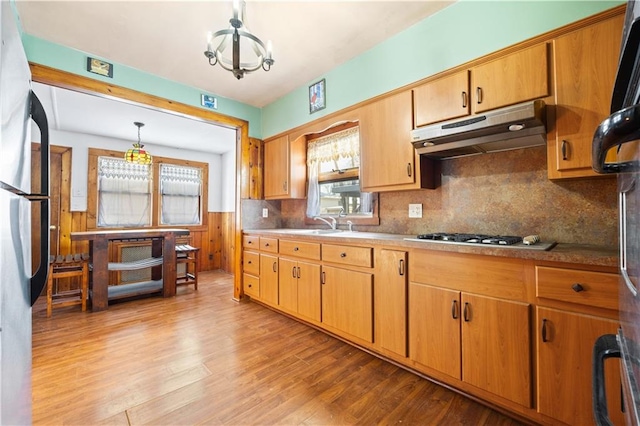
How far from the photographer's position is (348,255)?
2221mm

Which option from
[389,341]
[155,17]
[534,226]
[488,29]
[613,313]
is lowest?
[389,341]

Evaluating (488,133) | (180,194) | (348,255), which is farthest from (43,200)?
(180,194)

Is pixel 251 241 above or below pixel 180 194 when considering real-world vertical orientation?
below

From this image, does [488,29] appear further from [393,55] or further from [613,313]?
[613,313]

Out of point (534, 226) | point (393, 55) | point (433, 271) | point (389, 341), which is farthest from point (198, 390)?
point (393, 55)

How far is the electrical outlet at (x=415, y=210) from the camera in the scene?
2.36 metres

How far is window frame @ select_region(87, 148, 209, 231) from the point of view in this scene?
4.49 m

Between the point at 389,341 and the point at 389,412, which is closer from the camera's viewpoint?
the point at 389,412

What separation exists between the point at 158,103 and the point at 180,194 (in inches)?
112

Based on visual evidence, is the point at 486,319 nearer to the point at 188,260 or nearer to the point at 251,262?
Answer: the point at 251,262

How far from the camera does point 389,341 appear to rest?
6.36ft

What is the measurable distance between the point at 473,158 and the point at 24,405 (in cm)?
258

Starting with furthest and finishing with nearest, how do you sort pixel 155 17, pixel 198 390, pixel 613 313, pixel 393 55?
pixel 393 55
pixel 155 17
pixel 198 390
pixel 613 313

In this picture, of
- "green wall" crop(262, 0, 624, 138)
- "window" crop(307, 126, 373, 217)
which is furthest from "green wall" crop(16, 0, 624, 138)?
"window" crop(307, 126, 373, 217)
